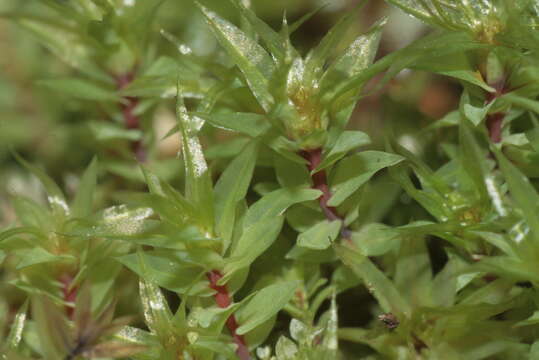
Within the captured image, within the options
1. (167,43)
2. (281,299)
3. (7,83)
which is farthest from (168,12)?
(281,299)

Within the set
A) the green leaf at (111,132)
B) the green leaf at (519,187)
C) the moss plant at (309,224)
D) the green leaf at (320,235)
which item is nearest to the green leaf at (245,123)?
the moss plant at (309,224)

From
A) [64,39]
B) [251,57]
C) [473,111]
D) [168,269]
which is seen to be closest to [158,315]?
[168,269]

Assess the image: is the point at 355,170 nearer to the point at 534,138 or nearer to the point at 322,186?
the point at 322,186

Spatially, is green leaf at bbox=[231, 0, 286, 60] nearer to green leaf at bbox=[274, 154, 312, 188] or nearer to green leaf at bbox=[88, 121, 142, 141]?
green leaf at bbox=[274, 154, 312, 188]

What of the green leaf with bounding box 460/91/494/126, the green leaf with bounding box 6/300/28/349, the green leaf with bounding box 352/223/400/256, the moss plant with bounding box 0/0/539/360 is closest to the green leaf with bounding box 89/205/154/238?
the moss plant with bounding box 0/0/539/360

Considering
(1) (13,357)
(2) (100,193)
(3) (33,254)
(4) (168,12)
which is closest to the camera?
(1) (13,357)

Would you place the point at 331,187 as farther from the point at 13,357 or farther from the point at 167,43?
the point at 167,43

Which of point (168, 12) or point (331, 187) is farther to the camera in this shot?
point (168, 12)

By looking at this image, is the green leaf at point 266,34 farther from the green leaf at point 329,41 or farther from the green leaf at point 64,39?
the green leaf at point 64,39
